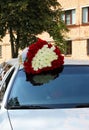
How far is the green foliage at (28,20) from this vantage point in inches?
804

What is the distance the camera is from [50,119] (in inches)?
204

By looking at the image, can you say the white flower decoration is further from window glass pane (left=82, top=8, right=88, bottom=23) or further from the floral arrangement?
window glass pane (left=82, top=8, right=88, bottom=23)

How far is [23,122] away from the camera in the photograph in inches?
203

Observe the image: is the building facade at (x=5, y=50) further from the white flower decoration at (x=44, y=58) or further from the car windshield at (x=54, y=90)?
the car windshield at (x=54, y=90)

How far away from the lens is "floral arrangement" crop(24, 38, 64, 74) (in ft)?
20.6

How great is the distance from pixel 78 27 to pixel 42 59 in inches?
1453

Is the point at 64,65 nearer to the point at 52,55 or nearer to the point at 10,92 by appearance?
the point at 52,55

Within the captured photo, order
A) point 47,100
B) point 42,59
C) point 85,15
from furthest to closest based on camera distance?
1. point 85,15
2. point 42,59
3. point 47,100

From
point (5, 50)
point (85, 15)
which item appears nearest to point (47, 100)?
point (85, 15)

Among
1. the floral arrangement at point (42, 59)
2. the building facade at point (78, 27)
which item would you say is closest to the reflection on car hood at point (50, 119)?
the floral arrangement at point (42, 59)

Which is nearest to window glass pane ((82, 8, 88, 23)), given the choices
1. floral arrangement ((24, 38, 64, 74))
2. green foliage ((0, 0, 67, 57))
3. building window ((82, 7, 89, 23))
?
building window ((82, 7, 89, 23))

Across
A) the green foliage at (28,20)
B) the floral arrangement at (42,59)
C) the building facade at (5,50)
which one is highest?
the floral arrangement at (42,59)

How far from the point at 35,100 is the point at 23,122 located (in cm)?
73

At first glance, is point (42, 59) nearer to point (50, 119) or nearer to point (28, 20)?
point (50, 119)
